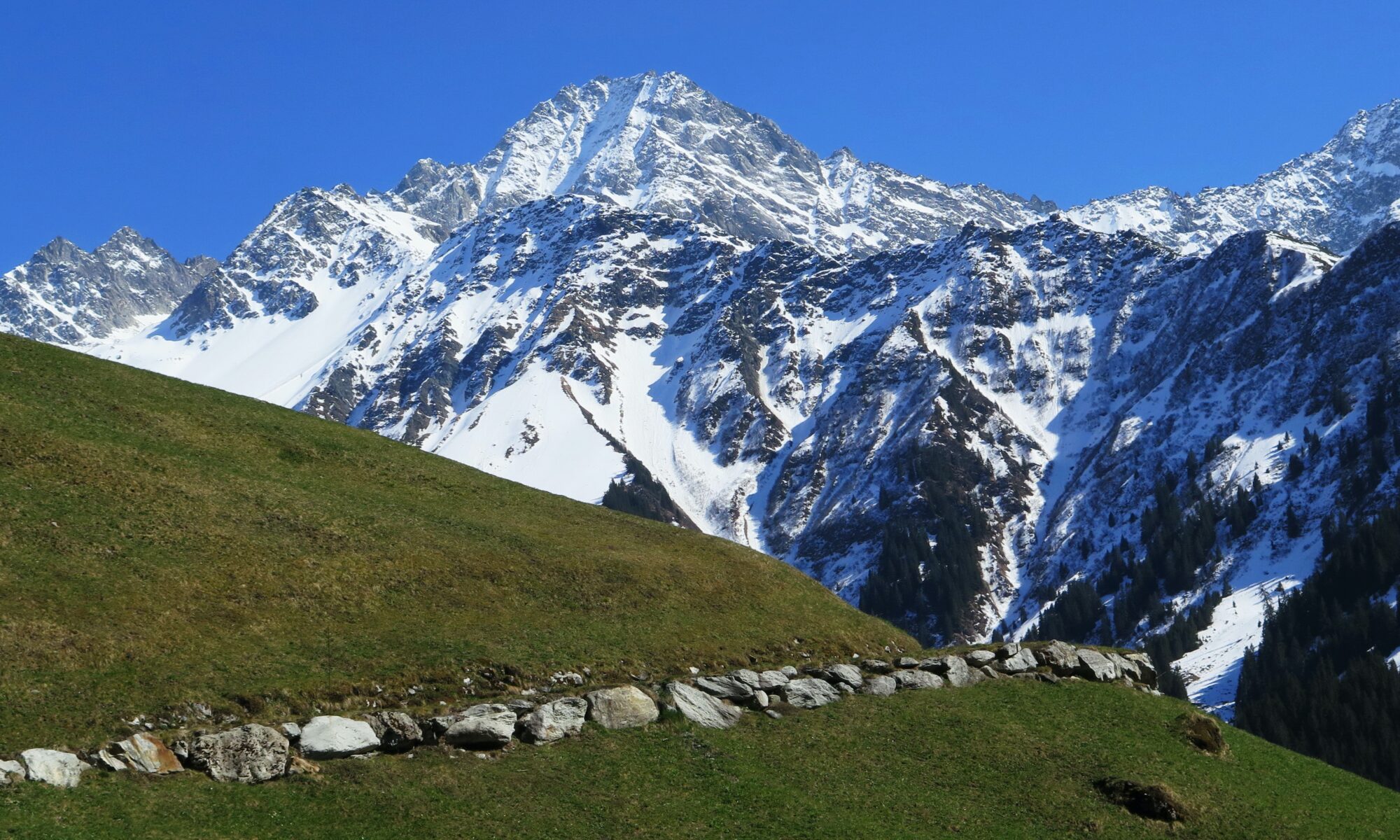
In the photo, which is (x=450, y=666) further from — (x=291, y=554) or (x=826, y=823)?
(x=826, y=823)

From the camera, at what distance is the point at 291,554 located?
5138 centimetres

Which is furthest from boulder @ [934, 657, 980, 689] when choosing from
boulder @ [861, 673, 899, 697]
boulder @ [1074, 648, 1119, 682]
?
boulder @ [1074, 648, 1119, 682]

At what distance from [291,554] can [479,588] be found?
8133 millimetres

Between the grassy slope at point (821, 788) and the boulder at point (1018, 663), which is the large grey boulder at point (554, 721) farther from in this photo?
the boulder at point (1018, 663)

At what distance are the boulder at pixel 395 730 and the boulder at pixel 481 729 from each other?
41.9 inches

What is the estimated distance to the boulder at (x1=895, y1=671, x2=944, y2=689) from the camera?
53938mm

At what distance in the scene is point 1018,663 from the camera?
188 feet

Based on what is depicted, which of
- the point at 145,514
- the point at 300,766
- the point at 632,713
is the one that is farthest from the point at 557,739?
the point at 145,514

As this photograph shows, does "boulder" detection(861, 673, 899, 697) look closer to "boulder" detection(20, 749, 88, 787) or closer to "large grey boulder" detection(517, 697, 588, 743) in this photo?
"large grey boulder" detection(517, 697, 588, 743)

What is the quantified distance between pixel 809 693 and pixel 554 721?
12.3m

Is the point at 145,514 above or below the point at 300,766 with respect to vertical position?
above

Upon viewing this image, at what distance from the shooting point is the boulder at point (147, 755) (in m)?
36.1

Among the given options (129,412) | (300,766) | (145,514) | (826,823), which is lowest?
(300,766)

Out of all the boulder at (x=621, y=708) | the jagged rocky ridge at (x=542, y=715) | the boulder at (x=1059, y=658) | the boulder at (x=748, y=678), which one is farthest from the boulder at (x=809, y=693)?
the boulder at (x=1059, y=658)
